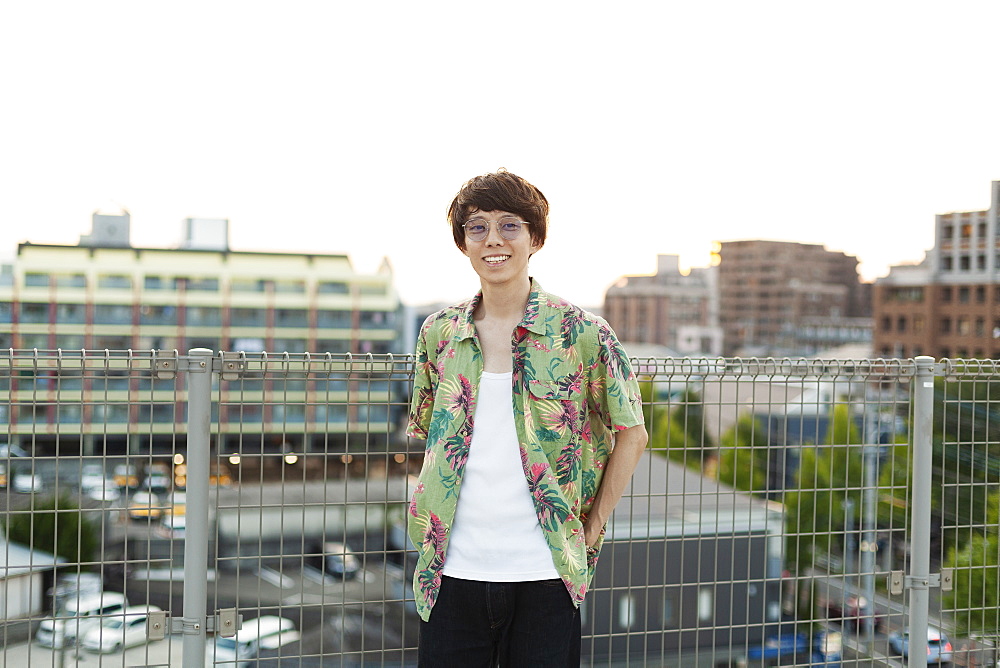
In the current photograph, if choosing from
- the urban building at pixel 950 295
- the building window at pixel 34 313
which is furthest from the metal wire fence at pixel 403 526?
the building window at pixel 34 313

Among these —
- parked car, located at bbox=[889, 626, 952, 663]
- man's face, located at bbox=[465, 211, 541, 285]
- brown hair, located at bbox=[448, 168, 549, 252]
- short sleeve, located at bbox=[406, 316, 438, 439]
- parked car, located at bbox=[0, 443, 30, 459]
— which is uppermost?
brown hair, located at bbox=[448, 168, 549, 252]

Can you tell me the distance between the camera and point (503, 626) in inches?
75.3

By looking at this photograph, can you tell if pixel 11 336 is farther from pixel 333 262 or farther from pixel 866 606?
pixel 866 606

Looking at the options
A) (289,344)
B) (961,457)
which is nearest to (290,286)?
(289,344)

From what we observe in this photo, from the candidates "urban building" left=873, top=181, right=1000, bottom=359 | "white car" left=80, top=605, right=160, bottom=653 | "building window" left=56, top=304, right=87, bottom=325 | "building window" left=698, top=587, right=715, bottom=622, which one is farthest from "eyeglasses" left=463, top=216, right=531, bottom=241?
"building window" left=56, top=304, right=87, bottom=325

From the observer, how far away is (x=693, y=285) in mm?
98500

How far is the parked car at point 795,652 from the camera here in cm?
292

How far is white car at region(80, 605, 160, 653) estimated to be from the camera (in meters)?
2.31

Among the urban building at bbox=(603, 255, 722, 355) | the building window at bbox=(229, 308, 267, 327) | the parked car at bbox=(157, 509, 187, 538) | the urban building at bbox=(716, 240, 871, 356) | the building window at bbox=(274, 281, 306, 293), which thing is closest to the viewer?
the parked car at bbox=(157, 509, 187, 538)

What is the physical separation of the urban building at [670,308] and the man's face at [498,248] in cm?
9482

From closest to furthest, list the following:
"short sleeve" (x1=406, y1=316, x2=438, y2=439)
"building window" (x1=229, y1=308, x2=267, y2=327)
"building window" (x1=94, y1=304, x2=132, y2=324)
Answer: "short sleeve" (x1=406, y1=316, x2=438, y2=439) < "building window" (x1=94, y1=304, x2=132, y2=324) < "building window" (x1=229, y1=308, x2=267, y2=327)

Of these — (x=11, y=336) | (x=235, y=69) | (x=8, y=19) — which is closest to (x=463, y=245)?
(x=11, y=336)

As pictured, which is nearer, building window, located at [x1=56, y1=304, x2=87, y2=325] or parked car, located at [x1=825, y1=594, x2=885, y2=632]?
parked car, located at [x1=825, y1=594, x2=885, y2=632]

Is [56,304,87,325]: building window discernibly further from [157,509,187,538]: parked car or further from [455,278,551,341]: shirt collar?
[455,278,551,341]: shirt collar
